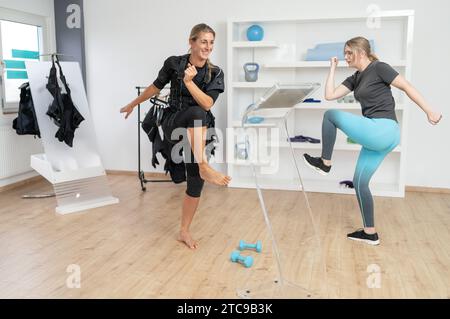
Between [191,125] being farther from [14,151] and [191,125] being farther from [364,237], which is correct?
[14,151]

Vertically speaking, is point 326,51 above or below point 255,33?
below

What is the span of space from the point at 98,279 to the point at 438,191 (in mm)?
3726

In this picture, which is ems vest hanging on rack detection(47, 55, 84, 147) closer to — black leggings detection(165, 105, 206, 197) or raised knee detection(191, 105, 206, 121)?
black leggings detection(165, 105, 206, 197)

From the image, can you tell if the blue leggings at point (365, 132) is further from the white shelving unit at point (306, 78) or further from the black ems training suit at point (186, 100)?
the white shelving unit at point (306, 78)

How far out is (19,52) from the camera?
17.3ft

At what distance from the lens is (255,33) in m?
5.03

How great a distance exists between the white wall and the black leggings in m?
2.28

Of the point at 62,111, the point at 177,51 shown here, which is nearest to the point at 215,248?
the point at 62,111

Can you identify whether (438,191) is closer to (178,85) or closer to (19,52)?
(178,85)

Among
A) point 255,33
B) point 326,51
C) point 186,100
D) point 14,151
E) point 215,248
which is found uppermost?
→ point 255,33

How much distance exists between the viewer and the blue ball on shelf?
5.03 m

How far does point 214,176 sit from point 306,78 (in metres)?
2.82

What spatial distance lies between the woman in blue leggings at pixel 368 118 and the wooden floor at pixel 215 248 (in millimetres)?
454
